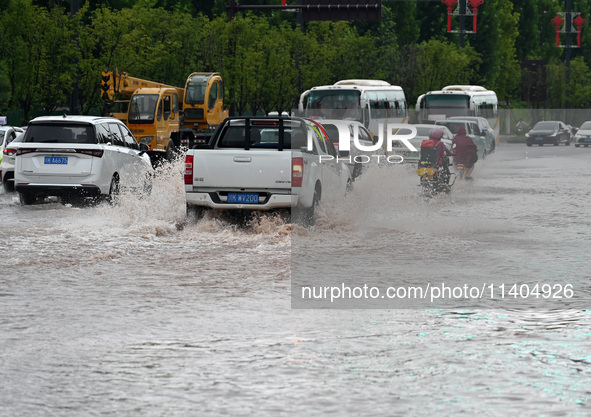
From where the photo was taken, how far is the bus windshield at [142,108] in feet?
125

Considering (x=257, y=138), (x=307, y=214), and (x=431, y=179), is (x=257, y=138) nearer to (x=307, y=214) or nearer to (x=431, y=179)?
(x=307, y=214)

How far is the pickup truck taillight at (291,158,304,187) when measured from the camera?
53.0 ft

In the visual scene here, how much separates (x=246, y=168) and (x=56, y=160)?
561 centimetres

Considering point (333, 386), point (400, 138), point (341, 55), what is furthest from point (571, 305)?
point (341, 55)

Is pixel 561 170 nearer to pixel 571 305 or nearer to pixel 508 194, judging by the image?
pixel 508 194

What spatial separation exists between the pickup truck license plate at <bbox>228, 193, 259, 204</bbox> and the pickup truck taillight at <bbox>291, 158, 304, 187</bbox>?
22.1 inches

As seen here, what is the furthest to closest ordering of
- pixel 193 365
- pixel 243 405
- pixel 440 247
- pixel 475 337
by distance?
pixel 440 247 → pixel 475 337 → pixel 193 365 → pixel 243 405

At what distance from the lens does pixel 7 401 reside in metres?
6.86

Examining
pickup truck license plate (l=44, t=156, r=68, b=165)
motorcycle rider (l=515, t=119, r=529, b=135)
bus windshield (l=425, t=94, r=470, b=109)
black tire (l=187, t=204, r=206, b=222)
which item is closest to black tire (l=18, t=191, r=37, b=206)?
pickup truck license plate (l=44, t=156, r=68, b=165)

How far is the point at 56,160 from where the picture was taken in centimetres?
2053

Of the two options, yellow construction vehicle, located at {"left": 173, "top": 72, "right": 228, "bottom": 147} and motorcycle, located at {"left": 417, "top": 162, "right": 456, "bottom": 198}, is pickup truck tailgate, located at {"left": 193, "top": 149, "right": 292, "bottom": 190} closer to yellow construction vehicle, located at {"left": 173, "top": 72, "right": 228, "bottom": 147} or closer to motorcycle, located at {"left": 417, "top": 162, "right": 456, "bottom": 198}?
motorcycle, located at {"left": 417, "top": 162, "right": 456, "bottom": 198}

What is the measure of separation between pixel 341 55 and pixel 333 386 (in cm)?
5594

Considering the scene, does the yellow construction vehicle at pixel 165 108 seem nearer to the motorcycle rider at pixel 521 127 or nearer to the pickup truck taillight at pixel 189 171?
the pickup truck taillight at pixel 189 171

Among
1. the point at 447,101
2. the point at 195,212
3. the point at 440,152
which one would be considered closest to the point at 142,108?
the point at 440,152
